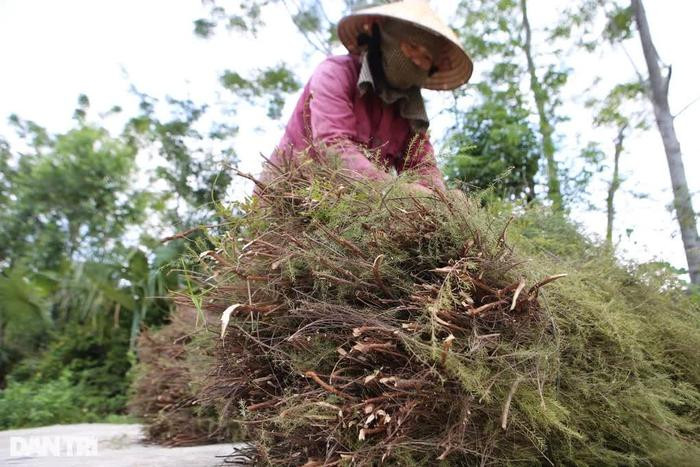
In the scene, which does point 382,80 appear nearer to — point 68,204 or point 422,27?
point 422,27

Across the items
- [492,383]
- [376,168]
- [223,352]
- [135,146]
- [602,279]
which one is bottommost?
[492,383]

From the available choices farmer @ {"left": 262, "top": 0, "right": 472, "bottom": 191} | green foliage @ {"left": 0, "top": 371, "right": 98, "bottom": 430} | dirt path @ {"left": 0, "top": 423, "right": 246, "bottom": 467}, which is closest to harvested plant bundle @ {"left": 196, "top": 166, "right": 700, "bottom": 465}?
farmer @ {"left": 262, "top": 0, "right": 472, "bottom": 191}

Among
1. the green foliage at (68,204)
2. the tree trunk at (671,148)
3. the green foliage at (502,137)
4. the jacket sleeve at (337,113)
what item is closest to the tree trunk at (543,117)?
the green foliage at (502,137)

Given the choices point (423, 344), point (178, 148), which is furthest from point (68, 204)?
point (423, 344)

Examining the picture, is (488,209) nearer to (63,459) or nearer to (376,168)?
(376,168)

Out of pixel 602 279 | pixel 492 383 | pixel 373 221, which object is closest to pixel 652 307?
pixel 602 279

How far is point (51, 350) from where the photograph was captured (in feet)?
26.4

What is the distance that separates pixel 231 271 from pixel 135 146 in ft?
32.0

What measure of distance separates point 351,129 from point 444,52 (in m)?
0.63

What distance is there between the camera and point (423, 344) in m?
1.13

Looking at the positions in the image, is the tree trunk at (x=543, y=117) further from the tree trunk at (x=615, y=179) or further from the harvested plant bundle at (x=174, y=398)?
the harvested plant bundle at (x=174, y=398)

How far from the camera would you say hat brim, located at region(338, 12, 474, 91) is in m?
2.21

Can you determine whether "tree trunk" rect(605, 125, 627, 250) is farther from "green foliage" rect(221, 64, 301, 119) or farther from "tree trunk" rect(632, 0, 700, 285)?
"green foliage" rect(221, 64, 301, 119)

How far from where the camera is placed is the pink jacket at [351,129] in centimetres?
170
